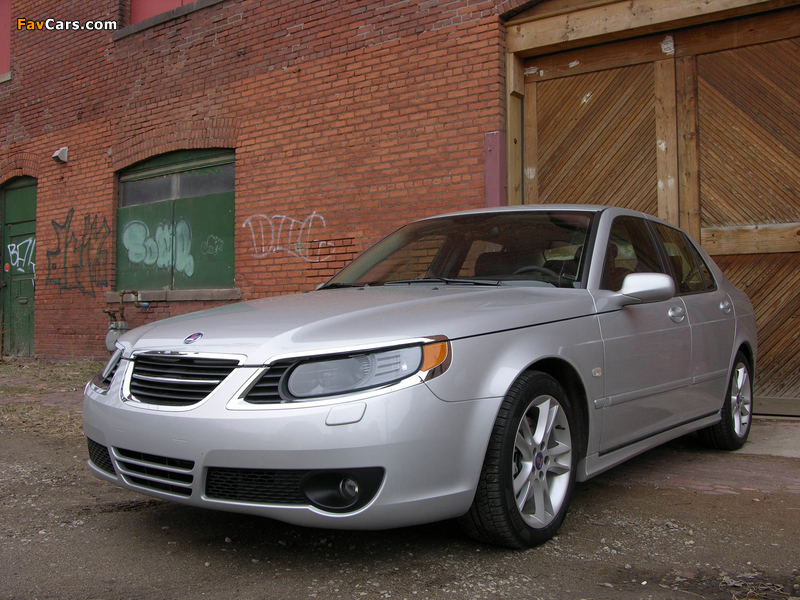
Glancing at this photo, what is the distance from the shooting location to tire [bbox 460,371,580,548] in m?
2.70

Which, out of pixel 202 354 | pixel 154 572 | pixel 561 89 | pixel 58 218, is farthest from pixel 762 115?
pixel 58 218

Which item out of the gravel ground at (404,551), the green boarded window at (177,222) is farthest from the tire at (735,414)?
the green boarded window at (177,222)

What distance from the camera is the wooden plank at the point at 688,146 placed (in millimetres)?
6957

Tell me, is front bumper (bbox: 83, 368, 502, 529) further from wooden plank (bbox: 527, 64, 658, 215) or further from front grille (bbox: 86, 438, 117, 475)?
wooden plank (bbox: 527, 64, 658, 215)

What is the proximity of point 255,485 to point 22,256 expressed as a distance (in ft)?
38.3

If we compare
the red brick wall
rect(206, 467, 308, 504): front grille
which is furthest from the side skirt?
the red brick wall

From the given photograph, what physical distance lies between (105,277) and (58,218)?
1572mm

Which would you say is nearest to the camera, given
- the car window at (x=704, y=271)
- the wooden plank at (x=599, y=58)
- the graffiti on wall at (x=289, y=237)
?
the car window at (x=704, y=271)

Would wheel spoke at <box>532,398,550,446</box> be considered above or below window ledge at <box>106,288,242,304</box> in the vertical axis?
below

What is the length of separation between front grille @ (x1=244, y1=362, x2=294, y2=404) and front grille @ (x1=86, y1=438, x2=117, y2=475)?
81 centimetres

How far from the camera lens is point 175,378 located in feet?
9.07

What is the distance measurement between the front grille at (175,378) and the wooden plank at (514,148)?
203 inches

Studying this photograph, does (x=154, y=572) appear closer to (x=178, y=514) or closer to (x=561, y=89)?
(x=178, y=514)

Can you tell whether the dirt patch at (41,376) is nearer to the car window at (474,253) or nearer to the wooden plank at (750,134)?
the car window at (474,253)
